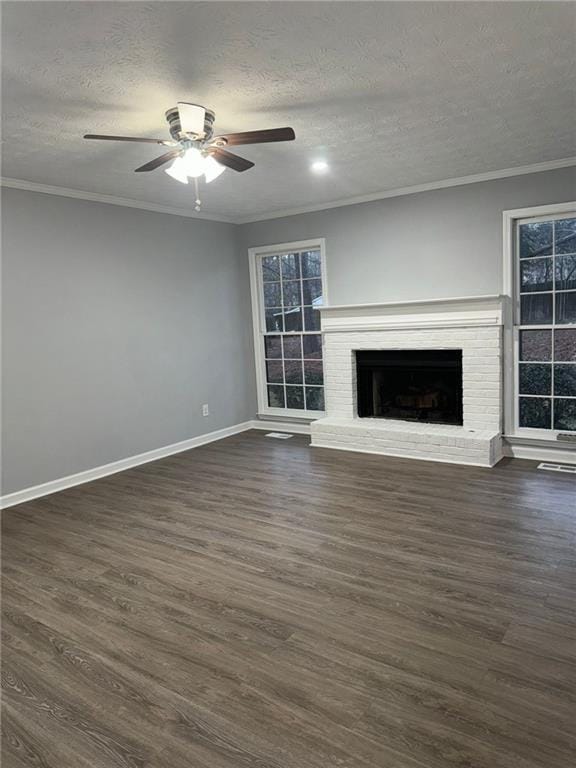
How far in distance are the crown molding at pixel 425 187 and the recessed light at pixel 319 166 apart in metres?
1.18

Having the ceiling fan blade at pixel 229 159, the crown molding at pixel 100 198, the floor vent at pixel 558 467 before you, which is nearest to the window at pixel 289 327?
the crown molding at pixel 100 198

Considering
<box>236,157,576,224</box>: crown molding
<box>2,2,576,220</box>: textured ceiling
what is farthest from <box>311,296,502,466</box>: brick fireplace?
<box>2,2,576,220</box>: textured ceiling

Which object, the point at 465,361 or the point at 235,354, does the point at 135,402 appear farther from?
the point at 465,361

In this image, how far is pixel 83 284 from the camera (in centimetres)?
487

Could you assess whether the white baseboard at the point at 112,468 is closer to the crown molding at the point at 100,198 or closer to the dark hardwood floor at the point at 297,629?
the dark hardwood floor at the point at 297,629

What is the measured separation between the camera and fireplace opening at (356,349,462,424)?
533cm

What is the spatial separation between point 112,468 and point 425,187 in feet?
13.4

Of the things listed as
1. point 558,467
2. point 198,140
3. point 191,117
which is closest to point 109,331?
point 198,140

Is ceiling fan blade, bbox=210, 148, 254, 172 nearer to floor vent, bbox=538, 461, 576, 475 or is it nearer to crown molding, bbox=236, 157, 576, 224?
crown molding, bbox=236, 157, 576, 224

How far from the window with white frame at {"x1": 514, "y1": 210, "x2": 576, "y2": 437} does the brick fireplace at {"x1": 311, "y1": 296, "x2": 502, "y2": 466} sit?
9.3 inches

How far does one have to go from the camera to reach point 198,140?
299cm

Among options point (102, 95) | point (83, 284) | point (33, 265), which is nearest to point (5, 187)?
point (33, 265)

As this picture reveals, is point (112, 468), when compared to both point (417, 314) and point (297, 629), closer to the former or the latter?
point (297, 629)

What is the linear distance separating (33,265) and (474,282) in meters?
3.95
